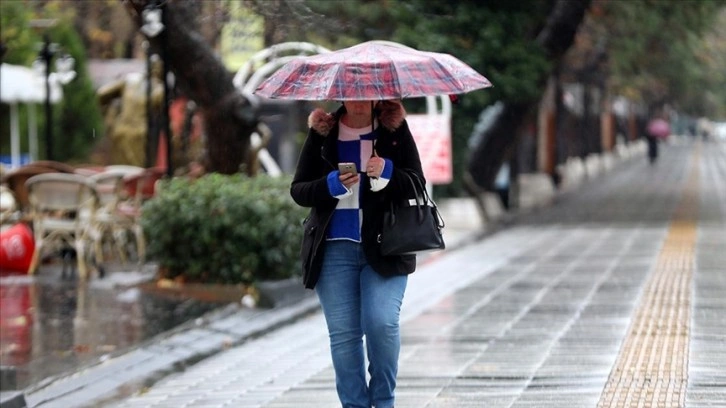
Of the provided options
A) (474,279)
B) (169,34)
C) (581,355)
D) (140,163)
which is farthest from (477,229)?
(581,355)

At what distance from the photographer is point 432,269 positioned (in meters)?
16.5

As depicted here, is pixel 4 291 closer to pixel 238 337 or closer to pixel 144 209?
pixel 144 209

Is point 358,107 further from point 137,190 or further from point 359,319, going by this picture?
point 137,190

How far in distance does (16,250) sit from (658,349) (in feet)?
24.8

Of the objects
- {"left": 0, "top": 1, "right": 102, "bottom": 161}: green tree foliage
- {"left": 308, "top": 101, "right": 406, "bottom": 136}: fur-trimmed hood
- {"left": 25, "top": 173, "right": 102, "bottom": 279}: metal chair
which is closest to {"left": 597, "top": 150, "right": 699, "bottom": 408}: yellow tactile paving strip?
{"left": 308, "top": 101, "right": 406, "bottom": 136}: fur-trimmed hood

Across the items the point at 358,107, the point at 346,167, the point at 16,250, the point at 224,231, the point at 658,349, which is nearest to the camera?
the point at 346,167

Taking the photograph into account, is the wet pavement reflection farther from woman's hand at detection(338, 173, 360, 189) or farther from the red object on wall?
woman's hand at detection(338, 173, 360, 189)

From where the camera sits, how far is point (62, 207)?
14297mm

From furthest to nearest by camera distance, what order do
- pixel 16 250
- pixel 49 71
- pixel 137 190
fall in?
pixel 49 71 → pixel 137 190 → pixel 16 250

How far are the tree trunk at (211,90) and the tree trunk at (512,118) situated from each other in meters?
9.03

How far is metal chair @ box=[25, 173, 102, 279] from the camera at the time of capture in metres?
14.2

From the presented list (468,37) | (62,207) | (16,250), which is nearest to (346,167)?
(62,207)

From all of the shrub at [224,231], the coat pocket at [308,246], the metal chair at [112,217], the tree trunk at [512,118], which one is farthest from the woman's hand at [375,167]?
the tree trunk at [512,118]

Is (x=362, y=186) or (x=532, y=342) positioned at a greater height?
(x=362, y=186)
